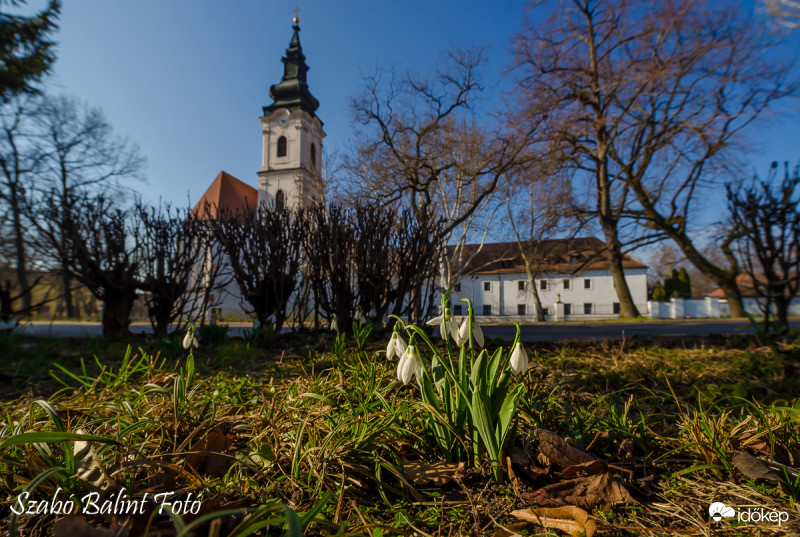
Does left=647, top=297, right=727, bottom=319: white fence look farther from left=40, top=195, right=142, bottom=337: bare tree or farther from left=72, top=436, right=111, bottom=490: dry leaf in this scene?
left=72, top=436, right=111, bottom=490: dry leaf

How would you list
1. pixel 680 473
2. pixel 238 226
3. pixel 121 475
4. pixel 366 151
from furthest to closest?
pixel 366 151, pixel 238 226, pixel 680 473, pixel 121 475

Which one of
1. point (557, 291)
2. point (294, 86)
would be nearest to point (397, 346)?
point (294, 86)

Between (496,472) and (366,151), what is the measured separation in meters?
16.8

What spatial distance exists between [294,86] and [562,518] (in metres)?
41.5

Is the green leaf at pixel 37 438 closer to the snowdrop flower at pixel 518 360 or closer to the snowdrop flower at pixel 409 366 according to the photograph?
the snowdrop flower at pixel 409 366

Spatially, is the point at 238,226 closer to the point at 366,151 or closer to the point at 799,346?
the point at 799,346

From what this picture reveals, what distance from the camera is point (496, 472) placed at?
138 cm

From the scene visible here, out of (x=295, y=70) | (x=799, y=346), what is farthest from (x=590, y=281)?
(x=799, y=346)

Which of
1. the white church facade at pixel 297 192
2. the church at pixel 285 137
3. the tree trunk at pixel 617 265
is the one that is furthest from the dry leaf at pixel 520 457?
the church at pixel 285 137

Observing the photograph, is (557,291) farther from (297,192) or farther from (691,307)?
(297,192)

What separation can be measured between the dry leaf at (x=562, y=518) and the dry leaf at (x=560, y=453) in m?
0.22

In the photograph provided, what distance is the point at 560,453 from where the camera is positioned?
1.40 m

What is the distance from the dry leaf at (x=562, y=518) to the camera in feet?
3.59

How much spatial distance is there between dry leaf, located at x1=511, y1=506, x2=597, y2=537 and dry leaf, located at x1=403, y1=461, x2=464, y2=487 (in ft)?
0.88
